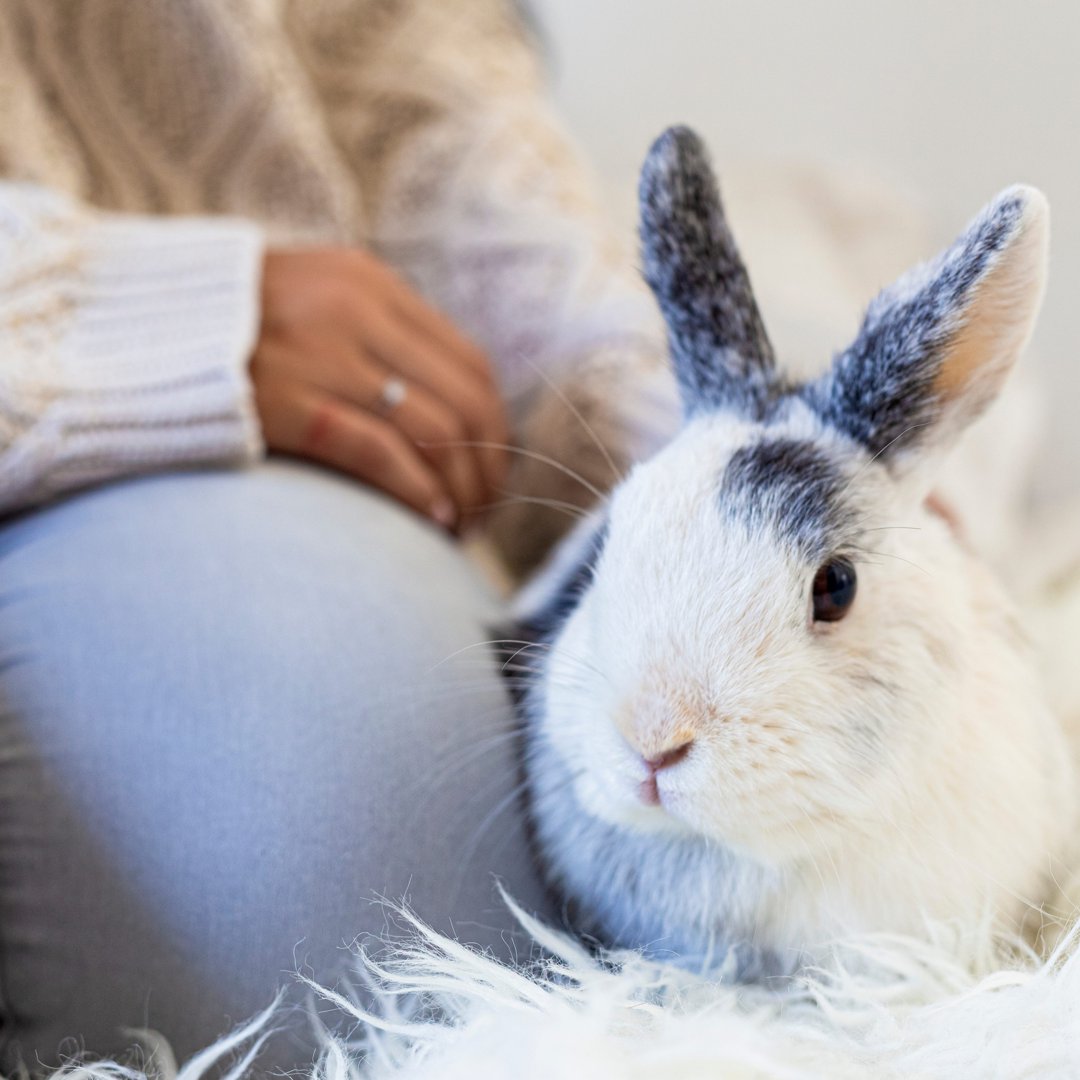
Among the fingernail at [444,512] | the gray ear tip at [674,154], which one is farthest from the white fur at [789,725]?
the fingernail at [444,512]

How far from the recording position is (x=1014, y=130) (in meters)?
1.39

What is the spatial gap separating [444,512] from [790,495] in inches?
14.9

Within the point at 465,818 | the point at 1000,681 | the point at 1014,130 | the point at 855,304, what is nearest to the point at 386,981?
the point at 465,818

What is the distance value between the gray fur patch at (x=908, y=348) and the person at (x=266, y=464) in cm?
16

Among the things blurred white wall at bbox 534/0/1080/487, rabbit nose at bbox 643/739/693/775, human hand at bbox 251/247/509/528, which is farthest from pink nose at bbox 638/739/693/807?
blurred white wall at bbox 534/0/1080/487

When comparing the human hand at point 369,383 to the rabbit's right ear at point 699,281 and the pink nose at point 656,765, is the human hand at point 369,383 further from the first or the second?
the pink nose at point 656,765

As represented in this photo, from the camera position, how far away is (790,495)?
492mm

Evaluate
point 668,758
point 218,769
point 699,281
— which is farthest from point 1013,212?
point 218,769

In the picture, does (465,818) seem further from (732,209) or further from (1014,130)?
(1014,130)

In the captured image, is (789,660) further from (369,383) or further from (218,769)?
(369,383)

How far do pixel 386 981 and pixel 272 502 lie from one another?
0.31 m

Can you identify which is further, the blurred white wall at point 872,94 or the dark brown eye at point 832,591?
the blurred white wall at point 872,94

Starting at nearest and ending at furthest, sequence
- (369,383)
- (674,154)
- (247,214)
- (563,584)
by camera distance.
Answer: (674,154), (563,584), (369,383), (247,214)

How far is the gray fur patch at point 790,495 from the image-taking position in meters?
0.48
